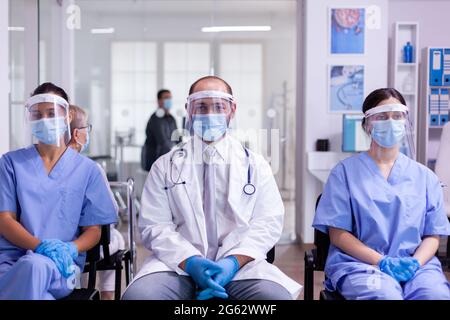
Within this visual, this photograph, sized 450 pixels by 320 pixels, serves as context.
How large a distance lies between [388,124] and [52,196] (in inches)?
47.1

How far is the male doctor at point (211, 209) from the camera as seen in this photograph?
181cm

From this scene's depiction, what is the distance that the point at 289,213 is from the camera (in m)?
4.40

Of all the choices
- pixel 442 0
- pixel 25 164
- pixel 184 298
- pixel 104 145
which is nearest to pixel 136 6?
pixel 104 145

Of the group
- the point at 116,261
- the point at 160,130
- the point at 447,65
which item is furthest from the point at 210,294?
the point at 447,65

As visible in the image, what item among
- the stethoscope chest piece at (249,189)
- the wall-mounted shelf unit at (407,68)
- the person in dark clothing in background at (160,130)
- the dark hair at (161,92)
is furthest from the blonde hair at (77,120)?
the wall-mounted shelf unit at (407,68)

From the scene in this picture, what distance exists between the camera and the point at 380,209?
6.21 feet

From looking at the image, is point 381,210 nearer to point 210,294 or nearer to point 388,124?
point 388,124

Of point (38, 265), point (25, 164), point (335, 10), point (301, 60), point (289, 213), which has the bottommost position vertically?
point (289, 213)

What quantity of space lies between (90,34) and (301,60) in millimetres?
1731

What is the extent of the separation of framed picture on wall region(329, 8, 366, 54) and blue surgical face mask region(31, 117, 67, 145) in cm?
261

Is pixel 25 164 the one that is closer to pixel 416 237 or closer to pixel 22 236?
pixel 22 236

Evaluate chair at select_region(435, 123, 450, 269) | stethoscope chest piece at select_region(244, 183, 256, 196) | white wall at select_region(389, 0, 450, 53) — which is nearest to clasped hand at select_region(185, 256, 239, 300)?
stethoscope chest piece at select_region(244, 183, 256, 196)

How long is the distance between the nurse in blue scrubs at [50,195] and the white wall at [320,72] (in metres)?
2.38

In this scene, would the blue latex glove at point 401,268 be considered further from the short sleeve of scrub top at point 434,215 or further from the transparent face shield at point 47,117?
the transparent face shield at point 47,117
